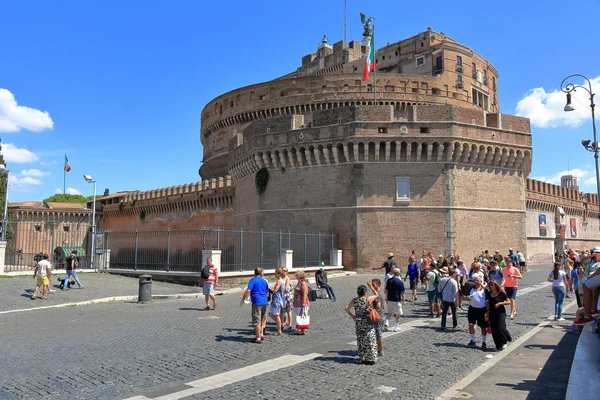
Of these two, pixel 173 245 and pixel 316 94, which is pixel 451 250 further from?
pixel 173 245

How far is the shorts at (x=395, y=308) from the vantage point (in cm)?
887

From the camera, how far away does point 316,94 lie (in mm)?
36844

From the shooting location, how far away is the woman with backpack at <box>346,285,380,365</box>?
6.38 metres

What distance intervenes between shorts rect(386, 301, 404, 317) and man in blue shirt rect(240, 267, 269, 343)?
2.41 metres

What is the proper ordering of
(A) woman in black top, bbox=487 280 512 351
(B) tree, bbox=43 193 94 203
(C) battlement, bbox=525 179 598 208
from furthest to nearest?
(B) tree, bbox=43 193 94 203 → (C) battlement, bbox=525 179 598 208 → (A) woman in black top, bbox=487 280 512 351

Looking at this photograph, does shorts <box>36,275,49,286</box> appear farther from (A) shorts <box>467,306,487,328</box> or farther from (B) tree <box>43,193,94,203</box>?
(B) tree <box>43,193,94,203</box>

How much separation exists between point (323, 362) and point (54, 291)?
36.2ft

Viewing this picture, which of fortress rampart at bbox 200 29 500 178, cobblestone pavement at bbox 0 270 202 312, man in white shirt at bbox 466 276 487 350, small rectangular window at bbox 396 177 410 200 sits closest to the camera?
man in white shirt at bbox 466 276 487 350

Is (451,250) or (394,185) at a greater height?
(394,185)

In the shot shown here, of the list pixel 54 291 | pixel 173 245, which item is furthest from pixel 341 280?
pixel 173 245

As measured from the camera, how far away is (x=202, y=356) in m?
6.81

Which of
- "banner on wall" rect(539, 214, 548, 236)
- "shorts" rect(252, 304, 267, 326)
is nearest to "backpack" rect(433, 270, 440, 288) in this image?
"shorts" rect(252, 304, 267, 326)

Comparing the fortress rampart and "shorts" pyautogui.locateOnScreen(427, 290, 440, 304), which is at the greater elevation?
the fortress rampart

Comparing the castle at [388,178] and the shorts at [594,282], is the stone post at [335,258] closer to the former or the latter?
the castle at [388,178]
